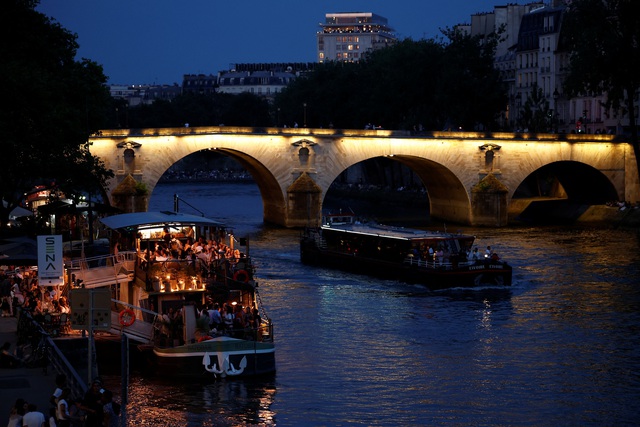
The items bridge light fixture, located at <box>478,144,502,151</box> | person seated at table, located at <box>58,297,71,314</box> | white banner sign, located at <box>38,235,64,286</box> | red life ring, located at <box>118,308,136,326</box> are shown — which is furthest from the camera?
bridge light fixture, located at <box>478,144,502,151</box>

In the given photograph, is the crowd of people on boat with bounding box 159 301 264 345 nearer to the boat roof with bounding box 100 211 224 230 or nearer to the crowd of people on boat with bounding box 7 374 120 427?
the boat roof with bounding box 100 211 224 230

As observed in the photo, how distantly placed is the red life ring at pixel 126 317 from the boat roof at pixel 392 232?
21451 millimetres

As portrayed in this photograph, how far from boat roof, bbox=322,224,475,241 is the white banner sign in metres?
23.9

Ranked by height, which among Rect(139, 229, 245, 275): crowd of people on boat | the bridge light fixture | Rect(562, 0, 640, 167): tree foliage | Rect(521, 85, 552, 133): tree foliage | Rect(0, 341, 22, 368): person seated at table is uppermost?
Rect(562, 0, 640, 167): tree foliage

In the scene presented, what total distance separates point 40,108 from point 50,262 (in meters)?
15.0

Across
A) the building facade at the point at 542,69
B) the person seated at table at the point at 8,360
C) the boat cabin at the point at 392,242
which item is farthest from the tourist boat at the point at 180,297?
the building facade at the point at 542,69

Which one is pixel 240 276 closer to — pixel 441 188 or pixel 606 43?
pixel 606 43

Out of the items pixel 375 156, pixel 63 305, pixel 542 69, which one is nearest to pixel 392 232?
pixel 63 305

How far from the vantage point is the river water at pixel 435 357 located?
3066 centimetres

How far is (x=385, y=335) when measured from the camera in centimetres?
4041

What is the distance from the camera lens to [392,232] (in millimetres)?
57969

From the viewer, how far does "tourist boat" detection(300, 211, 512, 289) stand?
51.4 meters

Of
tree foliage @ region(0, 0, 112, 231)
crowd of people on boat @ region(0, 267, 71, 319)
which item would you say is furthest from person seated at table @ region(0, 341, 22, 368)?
tree foliage @ region(0, 0, 112, 231)

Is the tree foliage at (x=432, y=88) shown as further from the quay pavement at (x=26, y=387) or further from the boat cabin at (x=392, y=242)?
the quay pavement at (x=26, y=387)
